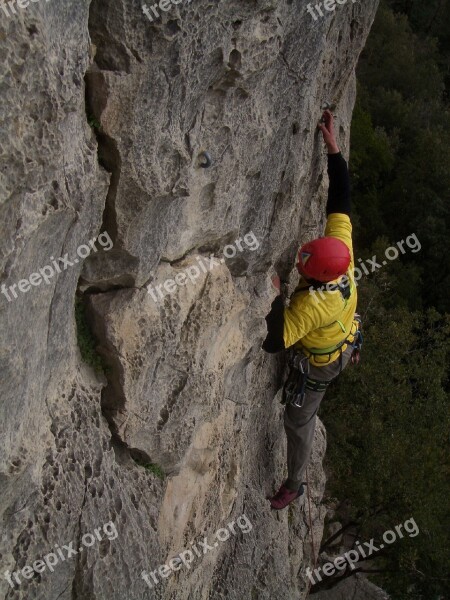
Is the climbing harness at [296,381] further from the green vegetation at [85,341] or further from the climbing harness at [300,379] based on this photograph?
the green vegetation at [85,341]

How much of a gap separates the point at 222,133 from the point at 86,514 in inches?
131

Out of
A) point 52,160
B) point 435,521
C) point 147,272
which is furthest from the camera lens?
point 435,521

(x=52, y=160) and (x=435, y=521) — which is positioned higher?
(x=52, y=160)

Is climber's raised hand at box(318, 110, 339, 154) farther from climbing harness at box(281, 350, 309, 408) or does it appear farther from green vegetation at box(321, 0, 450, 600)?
green vegetation at box(321, 0, 450, 600)

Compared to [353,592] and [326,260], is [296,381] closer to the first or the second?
[326,260]

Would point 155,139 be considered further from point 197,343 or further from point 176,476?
point 176,476

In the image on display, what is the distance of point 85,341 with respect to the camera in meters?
5.18

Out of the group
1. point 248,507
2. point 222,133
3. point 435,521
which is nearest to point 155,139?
point 222,133

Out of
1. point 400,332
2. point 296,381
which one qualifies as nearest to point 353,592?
point 400,332

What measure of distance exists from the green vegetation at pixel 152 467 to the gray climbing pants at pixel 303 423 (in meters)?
2.35

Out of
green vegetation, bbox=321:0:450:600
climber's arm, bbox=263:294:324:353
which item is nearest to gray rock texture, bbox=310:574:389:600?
green vegetation, bbox=321:0:450:600

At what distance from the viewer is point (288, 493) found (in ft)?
28.2

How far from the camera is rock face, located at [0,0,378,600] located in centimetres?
397

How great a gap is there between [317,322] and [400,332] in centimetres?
981
